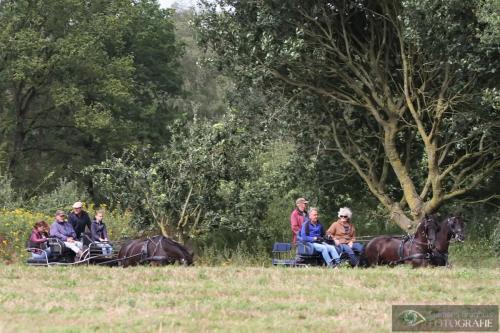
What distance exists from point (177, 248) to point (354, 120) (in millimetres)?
8150

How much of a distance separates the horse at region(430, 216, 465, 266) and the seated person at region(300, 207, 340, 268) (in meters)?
1.86

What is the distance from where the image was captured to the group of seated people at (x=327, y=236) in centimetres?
1625

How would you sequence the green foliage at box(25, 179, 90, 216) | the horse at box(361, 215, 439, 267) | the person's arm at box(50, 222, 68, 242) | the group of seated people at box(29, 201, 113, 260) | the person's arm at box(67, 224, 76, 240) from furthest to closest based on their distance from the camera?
1. the green foliage at box(25, 179, 90, 216)
2. the person's arm at box(67, 224, 76, 240)
3. the person's arm at box(50, 222, 68, 242)
4. the group of seated people at box(29, 201, 113, 260)
5. the horse at box(361, 215, 439, 267)

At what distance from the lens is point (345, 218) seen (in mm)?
16828

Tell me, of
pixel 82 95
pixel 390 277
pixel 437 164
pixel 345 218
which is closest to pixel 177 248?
pixel 345 218

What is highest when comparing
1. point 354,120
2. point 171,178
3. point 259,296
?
point 354,120

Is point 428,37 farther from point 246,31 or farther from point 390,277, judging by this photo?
point 390,277

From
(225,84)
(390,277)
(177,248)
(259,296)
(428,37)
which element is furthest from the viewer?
(225,84)

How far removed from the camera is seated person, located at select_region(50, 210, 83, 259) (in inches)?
667

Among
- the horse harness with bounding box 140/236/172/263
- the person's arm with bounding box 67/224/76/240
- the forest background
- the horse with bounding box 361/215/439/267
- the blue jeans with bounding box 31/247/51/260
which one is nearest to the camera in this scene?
the horse with bounding box 361/215/439/267

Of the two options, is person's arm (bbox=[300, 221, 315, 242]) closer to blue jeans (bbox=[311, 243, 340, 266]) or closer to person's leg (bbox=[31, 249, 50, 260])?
blue jeans (bbox=[311, 243, 340, 266])

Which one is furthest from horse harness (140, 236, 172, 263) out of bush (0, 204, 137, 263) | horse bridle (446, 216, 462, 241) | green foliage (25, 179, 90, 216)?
green foliage (25, 179, 90, 216)

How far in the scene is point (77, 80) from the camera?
36.6m

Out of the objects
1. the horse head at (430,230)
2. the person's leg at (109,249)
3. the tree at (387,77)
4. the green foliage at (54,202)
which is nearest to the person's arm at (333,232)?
the horse head at (430,230)
